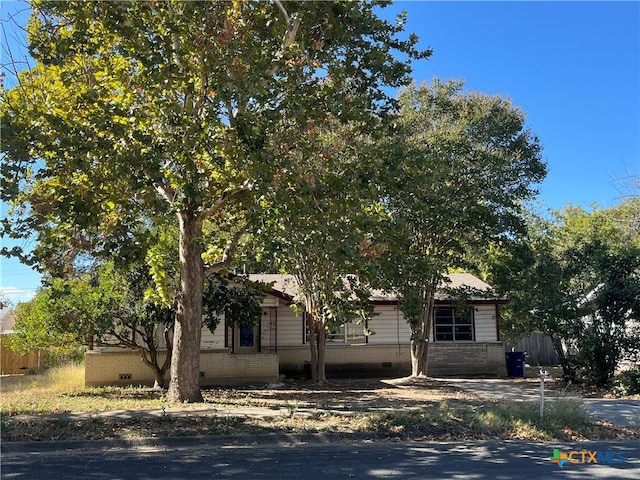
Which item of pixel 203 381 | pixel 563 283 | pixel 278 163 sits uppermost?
pixel 278 163

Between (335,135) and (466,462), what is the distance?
9.17 metres

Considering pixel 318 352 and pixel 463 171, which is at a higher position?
pixel 463 171

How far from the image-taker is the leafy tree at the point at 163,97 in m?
8.86

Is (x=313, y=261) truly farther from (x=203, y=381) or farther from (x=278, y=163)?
(x=203, y=381)

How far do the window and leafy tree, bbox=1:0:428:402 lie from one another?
41.7ft

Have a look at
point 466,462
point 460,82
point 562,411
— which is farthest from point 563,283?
point 466,462

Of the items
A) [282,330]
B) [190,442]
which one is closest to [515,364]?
[282,330]

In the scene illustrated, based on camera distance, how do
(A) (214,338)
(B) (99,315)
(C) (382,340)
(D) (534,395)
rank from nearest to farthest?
(B) (99,315)
(D) (534,395)
(A) (214,338)
(C) (382,340)

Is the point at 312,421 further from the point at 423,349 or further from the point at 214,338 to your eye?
the point at 423,349

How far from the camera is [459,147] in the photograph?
15.6 meters

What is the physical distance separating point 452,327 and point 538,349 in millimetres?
7407

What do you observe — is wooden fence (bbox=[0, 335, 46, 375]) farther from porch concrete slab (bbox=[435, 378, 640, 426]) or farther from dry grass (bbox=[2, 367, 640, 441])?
porch concrete slab (bbox=[435, 378, 640, 426])

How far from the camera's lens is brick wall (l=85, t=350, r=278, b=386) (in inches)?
659

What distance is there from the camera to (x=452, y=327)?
21750 mm
